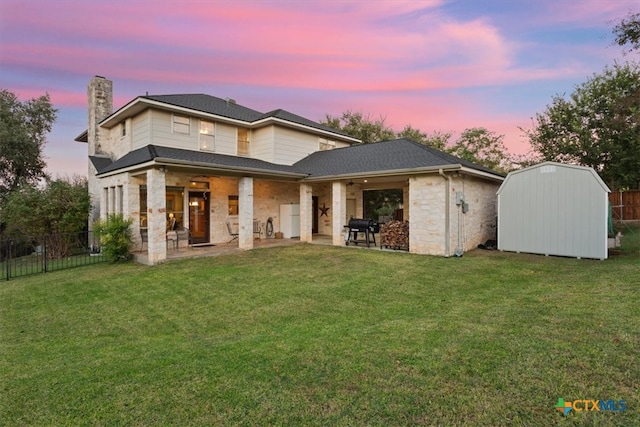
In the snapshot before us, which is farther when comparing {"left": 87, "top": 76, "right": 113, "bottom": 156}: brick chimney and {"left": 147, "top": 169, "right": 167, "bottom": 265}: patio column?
{"left": 87, "top": 76, "right": 113, "bottom": 156}: brick chimney

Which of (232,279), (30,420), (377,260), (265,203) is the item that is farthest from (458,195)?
(30,420)

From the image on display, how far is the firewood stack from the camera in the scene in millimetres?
10984

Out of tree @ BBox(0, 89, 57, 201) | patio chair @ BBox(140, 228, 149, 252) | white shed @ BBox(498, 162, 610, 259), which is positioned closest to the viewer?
white shed @ BBox(498, 162, 610, 259)

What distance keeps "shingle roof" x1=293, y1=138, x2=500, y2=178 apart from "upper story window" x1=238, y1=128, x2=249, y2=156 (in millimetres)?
2571

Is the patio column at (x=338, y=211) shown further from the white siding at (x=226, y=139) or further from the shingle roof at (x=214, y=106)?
the white siding at (x=226, y=139)

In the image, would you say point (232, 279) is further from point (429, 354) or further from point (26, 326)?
point (429, 354)

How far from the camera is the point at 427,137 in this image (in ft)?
90.7

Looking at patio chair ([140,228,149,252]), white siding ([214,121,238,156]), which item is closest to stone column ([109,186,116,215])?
patio chair ([140,228,149,252])

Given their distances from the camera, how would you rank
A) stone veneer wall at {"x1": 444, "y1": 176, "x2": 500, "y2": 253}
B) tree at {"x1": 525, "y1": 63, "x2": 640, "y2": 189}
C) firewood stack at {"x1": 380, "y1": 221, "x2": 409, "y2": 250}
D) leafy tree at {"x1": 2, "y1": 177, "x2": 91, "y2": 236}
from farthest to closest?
tree at {"x1": 525, "y1": 63, "x2": 640, "y2": 189}, leafy tree at {"x1": 2, "y1": 177, "x2": 91, "y2": 236}, firewood stack at {"x1": 380, "y1": 221, "x2": 409, "y2": 250}, stone veneer wall at {"x1": 444, "y1": 176, "x2": 500, "y2": 253}

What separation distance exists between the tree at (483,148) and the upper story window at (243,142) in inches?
811

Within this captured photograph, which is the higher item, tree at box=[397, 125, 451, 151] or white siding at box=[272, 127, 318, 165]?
tree at box=[397, 125, 451, 151]

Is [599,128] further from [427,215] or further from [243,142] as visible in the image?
[243,142]

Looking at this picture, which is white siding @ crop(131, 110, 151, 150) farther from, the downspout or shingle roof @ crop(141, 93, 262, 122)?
the downspout

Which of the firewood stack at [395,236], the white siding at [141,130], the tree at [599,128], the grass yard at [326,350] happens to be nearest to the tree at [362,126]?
the tree at [599,128]
